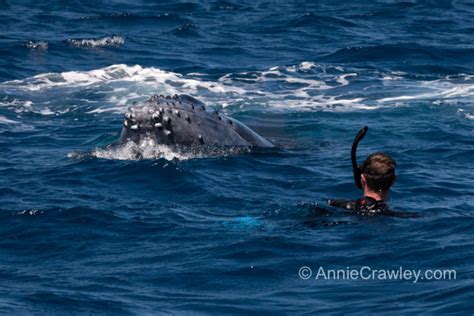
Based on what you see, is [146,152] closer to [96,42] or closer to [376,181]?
[376,181]

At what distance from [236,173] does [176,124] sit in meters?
1.13

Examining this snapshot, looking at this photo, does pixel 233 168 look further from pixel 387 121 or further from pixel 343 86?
pixel 343 86

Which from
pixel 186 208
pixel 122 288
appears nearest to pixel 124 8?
pixel 186 208

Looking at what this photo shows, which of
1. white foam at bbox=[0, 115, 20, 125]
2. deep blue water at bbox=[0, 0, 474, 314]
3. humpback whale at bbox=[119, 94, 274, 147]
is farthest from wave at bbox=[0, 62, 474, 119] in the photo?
humpback whale at bbox=[119, 94, 274, 147]

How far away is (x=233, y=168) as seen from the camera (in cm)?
1661

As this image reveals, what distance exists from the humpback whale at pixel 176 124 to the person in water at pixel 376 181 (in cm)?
378

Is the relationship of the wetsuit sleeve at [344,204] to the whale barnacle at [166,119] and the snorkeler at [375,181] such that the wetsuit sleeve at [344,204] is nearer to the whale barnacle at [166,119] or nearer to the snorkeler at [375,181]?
the snorkeler at [375,181]

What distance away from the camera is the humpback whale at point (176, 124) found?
1596 cm

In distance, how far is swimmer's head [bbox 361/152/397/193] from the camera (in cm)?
1272

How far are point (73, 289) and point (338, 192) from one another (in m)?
5.61

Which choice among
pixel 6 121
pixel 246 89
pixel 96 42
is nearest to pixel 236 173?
Result: pixel 6 121

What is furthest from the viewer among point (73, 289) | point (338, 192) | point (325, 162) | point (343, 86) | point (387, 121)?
point (343, 86)

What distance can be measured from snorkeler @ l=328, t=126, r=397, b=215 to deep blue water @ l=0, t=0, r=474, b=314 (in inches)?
5.6

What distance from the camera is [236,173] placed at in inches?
648
